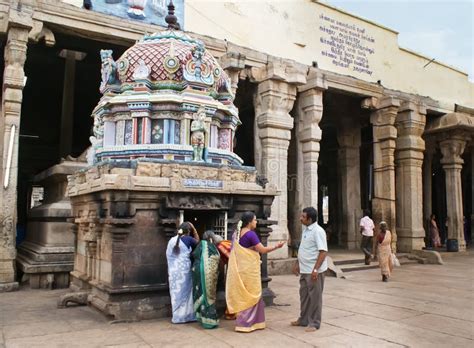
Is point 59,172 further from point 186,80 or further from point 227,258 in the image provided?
point 227,258

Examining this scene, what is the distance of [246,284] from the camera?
196 inches

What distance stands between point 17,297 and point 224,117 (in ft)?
15.3

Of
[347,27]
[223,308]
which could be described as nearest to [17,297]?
[223,308]

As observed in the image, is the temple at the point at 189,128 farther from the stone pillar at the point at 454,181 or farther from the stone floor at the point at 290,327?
the stone floor at the point at 290,327

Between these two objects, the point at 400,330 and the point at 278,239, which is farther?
the point at 278,239

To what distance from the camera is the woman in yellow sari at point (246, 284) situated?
16.2ft

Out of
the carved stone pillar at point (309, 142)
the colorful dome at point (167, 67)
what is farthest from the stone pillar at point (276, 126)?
the colorful dome at point (167, 67)

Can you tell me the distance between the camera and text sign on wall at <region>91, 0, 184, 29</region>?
374 inches

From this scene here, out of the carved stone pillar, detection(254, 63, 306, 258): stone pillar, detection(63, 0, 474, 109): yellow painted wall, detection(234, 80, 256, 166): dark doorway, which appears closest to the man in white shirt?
the carved stone pillar

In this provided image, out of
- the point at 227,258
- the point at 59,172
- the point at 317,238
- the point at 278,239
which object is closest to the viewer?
the point at 317,238

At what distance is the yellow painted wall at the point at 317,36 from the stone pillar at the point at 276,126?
1321 millimetres

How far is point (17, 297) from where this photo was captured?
24.1 ft

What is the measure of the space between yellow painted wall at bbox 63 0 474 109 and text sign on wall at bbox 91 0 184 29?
1.08 feet

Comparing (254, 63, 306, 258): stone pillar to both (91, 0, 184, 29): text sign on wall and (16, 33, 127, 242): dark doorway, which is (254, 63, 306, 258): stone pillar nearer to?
(91, 0, 184, 29): text sign on wall
